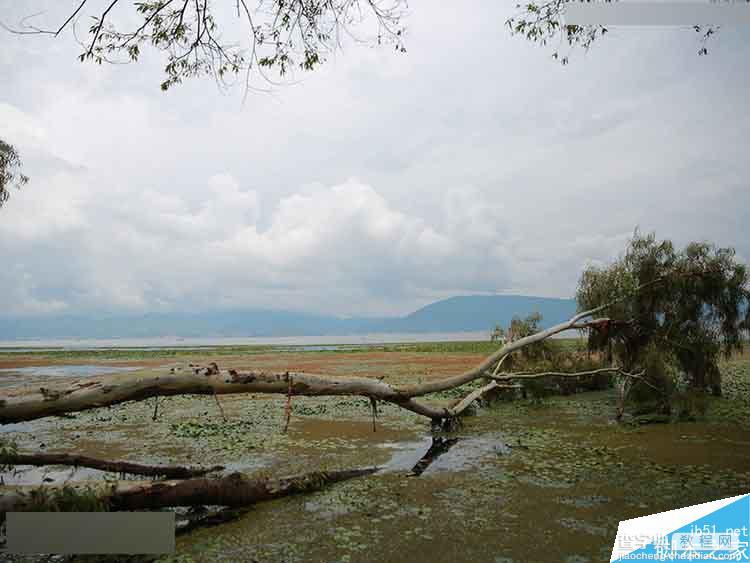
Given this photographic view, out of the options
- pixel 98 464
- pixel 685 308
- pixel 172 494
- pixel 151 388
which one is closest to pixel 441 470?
pixel 172 494

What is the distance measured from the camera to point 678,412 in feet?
36.3

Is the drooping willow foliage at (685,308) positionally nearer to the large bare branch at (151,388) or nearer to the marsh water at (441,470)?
the marsh water at (441,470)

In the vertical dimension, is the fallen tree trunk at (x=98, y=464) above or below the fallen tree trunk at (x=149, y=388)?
below

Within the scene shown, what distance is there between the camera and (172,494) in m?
5.27

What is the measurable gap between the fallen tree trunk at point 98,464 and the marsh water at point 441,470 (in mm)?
411

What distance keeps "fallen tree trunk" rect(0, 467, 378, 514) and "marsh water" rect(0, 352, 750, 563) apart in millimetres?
200

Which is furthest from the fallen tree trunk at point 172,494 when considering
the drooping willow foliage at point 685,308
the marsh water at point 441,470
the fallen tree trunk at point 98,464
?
the drooping willow foliage at point 685,308

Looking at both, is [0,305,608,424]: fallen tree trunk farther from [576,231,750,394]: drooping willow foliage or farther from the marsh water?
[576,231,750,394]: drooping willow foliage

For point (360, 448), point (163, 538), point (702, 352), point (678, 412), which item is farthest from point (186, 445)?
point (702, 352)

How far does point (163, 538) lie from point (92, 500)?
3.19 feet

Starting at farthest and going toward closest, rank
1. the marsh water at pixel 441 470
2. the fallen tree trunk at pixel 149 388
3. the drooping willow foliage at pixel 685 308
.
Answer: the drooping willow foliage at pixel 685 308 < the fallen tree trunk at pixel 149 388 < the marsh water at pixel 441 470

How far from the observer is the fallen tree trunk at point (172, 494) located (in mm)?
4746

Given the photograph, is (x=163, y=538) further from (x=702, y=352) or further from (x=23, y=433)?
(x=702, y=352)

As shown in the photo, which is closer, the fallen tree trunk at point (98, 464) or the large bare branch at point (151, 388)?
the large bare branch at point (151, 388)
